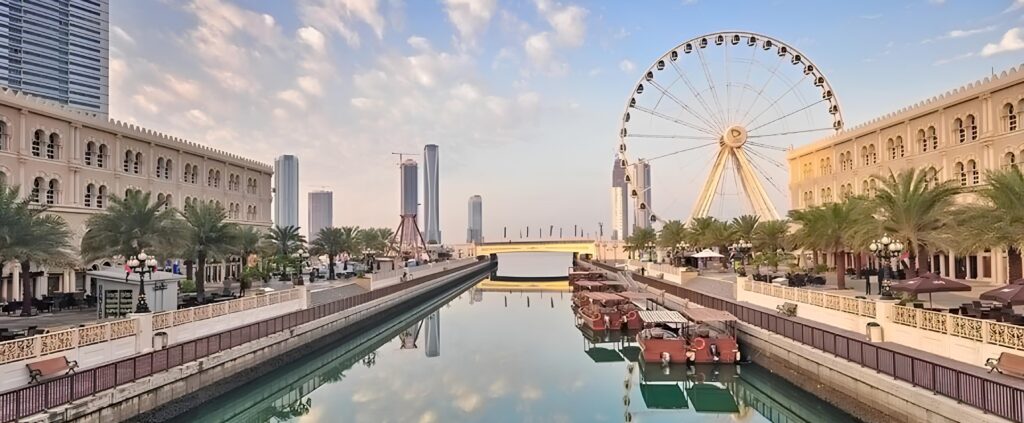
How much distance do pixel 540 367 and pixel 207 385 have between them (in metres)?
16.9

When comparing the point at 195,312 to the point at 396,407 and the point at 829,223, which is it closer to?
the point at 396,407

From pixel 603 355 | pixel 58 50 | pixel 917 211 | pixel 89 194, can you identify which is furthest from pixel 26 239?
pixel 58 50

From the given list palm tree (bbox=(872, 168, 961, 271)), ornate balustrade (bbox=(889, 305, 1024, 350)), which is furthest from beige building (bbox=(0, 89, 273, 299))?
palm tree (bbox=(872, 168, 961, 271))

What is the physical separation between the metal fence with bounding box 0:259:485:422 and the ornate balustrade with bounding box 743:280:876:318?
79.4 feet

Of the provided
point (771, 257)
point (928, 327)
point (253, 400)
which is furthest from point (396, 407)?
point (771, 257)

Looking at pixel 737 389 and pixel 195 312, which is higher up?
pixel 195 312

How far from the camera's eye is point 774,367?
89.2ft

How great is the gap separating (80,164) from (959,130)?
2330 inches

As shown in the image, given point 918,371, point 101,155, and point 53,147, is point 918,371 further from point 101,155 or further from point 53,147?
point 101,155

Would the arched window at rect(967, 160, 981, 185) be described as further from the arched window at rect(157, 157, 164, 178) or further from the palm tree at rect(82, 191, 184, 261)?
the arched window at rect(157, 157, 164, 178)

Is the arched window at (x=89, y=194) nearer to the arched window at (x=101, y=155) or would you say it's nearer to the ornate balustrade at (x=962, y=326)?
the arched window at (x=101, y=155)

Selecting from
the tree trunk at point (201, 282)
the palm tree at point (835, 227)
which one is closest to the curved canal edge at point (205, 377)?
the tree trunk at point (201, 282)

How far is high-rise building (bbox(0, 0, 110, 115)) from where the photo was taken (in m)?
98.7

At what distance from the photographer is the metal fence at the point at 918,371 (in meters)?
13.9
